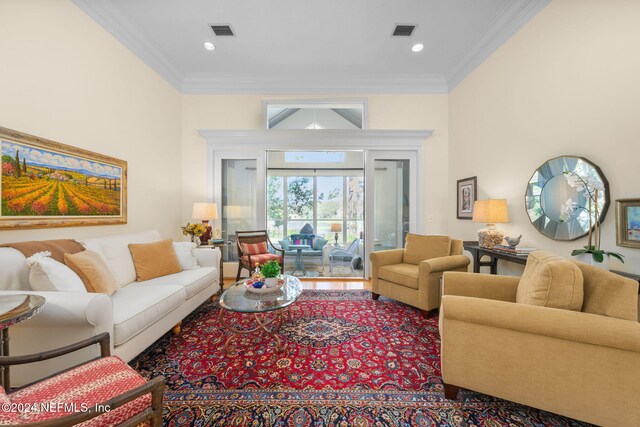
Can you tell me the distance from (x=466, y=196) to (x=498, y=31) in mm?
2146

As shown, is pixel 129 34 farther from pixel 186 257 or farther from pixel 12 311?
pixel 12 311

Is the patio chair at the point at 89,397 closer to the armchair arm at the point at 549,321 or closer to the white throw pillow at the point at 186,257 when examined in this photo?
the armchair arm at the point at 549,321

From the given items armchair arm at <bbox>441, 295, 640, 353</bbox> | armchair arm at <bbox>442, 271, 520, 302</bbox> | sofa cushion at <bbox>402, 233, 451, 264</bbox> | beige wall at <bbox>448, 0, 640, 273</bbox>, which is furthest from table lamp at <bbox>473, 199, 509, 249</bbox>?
armchair arm at <bbox>441, 295, 640, 353</bbox>

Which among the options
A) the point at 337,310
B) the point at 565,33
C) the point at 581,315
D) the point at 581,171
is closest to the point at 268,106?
the point at 337,310

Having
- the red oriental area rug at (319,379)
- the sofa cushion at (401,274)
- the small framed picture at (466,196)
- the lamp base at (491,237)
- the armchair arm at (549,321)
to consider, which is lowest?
the red oriental area rug at (319,379)

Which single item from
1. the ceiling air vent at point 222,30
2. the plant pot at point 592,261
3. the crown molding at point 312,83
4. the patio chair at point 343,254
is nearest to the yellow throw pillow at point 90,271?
the ceiling air vent at point 222,30

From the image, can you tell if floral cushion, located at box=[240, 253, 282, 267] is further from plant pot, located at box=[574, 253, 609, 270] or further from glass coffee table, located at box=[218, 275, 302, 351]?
plant pot, located at box=[574, 253, 609, 270]

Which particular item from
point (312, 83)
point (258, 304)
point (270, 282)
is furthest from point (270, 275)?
point (312, 83)

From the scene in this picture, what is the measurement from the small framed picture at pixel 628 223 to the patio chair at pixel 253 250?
3.61 metres

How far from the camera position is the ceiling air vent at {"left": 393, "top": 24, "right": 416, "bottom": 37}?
3.07m

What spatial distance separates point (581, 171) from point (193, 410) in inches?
142

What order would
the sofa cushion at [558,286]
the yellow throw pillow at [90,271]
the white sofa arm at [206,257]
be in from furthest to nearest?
the white sofa arm at [206,257], the yellow throw pillow at [90,271], the sofa cushion at [558,286]

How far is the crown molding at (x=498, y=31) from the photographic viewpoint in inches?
106

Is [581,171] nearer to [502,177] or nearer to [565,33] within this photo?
[502,177]
